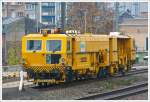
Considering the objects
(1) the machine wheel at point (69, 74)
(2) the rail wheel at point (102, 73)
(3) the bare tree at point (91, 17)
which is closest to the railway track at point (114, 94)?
(1) the machine wheel at point (69, 74)

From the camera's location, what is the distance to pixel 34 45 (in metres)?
21.5

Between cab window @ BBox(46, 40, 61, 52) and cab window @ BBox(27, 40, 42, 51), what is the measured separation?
0.39 meters

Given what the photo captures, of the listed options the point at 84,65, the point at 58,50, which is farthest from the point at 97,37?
the point at 58,50

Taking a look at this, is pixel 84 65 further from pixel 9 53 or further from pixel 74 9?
pixel 74 9

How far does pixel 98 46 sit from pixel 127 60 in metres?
5.28

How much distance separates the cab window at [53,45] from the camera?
68.7 ft

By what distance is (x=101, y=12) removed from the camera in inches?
2089

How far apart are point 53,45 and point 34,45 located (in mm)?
945

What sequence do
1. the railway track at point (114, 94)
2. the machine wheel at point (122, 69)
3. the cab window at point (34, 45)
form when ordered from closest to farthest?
1. the railway track at point (114, 94)
2. the cab window at point (34, 45)
3. the machine wheel at point (122, 69)

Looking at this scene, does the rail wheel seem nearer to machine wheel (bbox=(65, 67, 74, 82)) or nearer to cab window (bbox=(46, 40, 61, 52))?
machine wheel (bbox=(65, 67, 74, 82))

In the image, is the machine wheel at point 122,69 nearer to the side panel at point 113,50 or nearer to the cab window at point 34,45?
the side panel at point 113,50

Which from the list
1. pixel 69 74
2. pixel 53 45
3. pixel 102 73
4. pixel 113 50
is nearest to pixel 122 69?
pixel 113 50

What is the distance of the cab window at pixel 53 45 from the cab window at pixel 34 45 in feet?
1.28

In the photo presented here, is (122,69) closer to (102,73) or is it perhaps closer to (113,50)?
(113,50)
